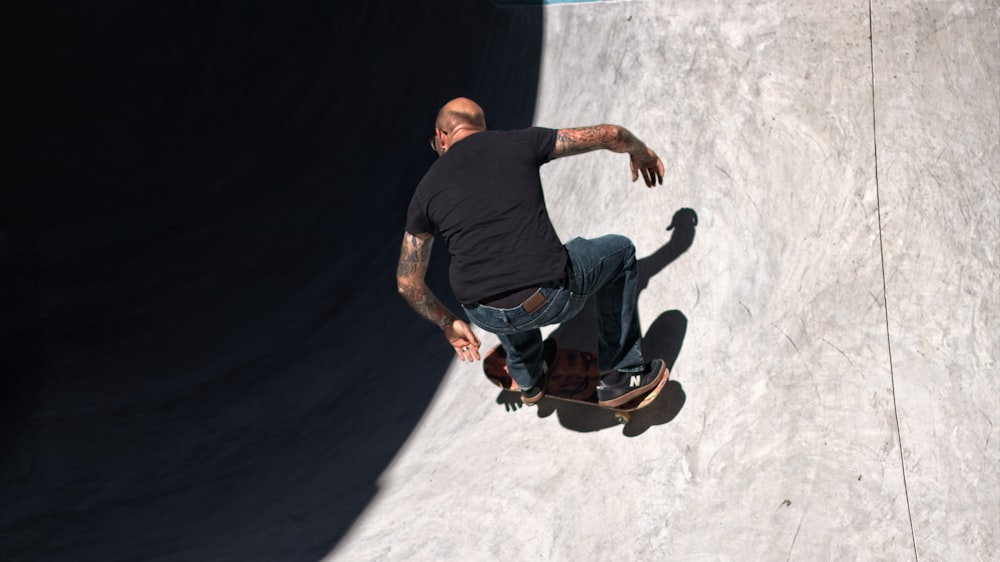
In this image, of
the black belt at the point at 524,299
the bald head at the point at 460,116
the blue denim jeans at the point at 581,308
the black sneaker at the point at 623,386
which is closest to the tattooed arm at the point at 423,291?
the blue denim jeans at the point at 581,308

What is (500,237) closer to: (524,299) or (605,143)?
(524,299)

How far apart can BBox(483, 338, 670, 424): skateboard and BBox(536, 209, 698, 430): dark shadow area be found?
0.24 feet

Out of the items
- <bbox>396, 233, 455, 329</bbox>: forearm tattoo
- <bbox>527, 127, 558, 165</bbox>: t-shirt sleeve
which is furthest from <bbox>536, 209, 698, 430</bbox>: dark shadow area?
<bbox>527, 127, 558, 165</bbox>: t-shirt sleeve

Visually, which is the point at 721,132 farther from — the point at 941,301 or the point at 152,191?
the point at 152,191

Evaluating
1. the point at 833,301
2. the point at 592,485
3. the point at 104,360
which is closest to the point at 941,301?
the point at 833,301

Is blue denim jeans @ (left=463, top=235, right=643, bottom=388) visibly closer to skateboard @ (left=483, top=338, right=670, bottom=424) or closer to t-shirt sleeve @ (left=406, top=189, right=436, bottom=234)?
skateboard @ (left=483, top=338, right=670, bottom=424)

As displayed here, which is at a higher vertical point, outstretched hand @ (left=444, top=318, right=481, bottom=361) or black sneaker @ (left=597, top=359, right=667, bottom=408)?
outstretched hand @ (left=444, top=318, right=481, bottom=361)

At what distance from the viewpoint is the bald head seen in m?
3.51

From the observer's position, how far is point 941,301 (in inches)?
153

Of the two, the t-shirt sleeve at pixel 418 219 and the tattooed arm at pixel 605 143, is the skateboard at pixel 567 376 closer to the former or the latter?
the tattooed arm at pixel 605 143

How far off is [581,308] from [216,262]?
358cm

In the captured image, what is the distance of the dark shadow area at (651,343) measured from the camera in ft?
13.8

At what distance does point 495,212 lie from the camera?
3293 millimetres

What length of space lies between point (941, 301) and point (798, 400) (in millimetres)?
829
